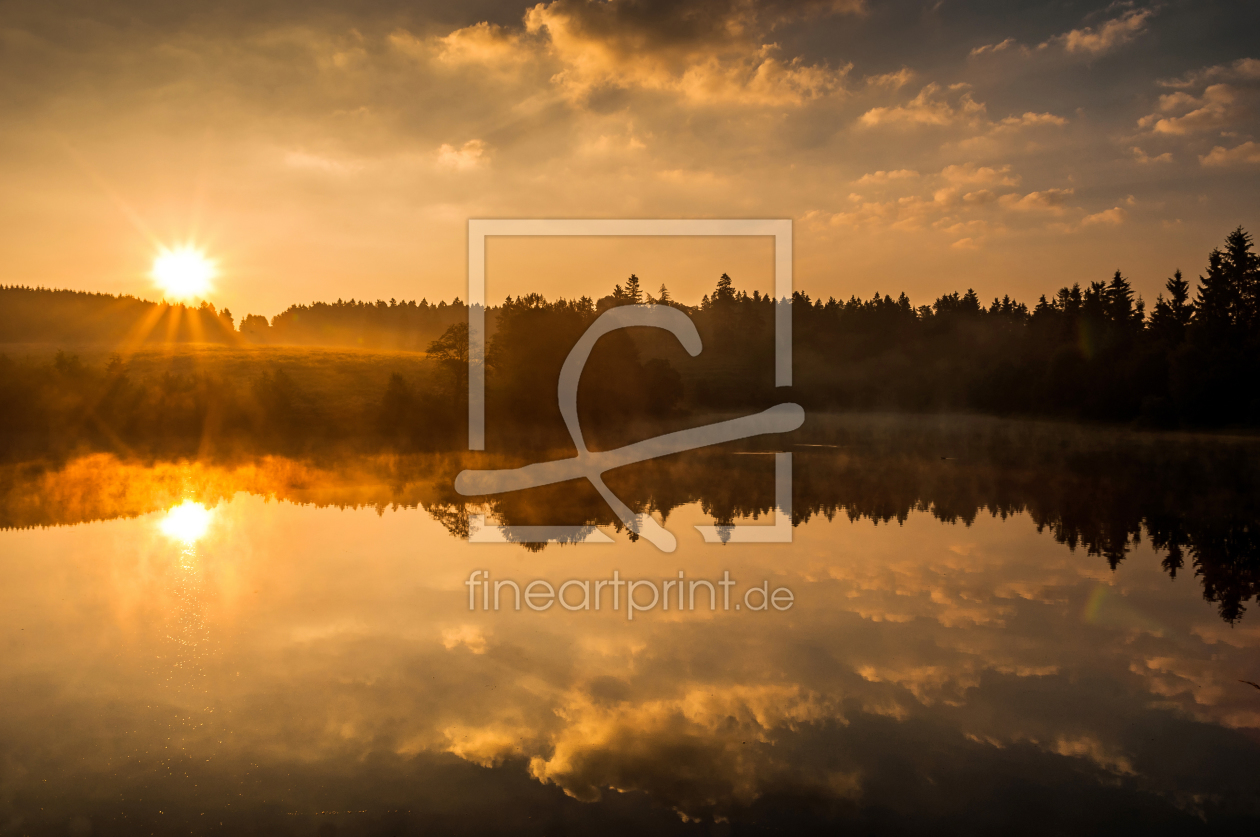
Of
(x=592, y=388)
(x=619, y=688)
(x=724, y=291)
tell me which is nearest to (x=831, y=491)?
(x=619, y=688)

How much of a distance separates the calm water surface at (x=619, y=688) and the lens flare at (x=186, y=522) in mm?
478

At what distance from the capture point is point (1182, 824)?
7715mm

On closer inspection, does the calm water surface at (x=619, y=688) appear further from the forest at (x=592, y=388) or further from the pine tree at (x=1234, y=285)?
the pine tree at (x=1234, y=285)

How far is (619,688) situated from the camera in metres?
11.1

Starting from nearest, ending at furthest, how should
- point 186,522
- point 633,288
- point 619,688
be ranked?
point 619,688 < point 186,522 < point 633,288

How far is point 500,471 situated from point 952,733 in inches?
1244

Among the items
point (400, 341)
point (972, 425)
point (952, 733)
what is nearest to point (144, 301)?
point (400, 341)

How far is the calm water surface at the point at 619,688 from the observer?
26.2ft

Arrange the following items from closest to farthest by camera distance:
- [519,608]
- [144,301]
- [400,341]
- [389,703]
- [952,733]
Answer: [952,733] < [389,703] < [519,608] < [144,301] < [400,341]

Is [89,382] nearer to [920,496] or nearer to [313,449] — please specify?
[313,449]

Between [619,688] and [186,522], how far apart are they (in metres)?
19.7

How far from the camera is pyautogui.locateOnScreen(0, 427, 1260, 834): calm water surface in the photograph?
26.2ft

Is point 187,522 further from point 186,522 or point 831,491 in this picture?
point 831,491

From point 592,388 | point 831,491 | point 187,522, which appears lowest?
point 831,491
